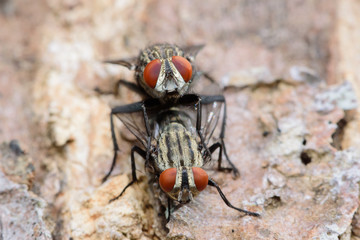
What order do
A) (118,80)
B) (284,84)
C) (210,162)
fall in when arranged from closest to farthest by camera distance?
(210,162) → (284,84) → (118,80)

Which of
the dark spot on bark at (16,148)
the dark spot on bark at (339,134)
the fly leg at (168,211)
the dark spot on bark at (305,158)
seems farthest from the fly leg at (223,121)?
the dark spot on bark at (16,148)

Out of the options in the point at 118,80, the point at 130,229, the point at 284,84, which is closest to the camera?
the point at 130,229

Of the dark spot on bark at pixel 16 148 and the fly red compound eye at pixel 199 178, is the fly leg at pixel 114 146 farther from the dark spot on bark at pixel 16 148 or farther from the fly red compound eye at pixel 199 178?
the fly red compound eye at pixel 199 178

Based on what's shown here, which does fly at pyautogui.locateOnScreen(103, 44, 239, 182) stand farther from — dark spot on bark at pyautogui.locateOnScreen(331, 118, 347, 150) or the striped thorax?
dark spot on bark at pyautogui.locateOnScreen(331, 118, 347, 150)

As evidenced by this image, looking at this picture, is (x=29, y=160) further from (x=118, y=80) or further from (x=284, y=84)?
(x=284, y=84)

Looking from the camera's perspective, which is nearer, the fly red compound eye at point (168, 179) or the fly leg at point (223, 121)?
the fly red compound eye at point (168, 179)

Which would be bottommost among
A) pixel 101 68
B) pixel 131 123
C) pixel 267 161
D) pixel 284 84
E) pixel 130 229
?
pixel 130 229

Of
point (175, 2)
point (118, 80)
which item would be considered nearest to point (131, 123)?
point (118, 80)
